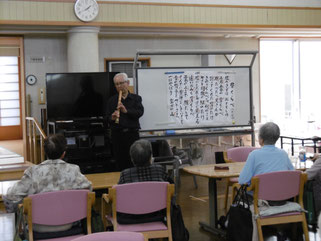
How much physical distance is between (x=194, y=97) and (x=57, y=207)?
3.51 m

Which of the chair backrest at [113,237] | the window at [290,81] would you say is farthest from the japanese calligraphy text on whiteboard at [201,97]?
the window at [290,81]

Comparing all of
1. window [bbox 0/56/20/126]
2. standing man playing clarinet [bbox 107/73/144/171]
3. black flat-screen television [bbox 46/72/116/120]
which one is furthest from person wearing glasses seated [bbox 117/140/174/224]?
Result: window [bbox 0/56/20/126]

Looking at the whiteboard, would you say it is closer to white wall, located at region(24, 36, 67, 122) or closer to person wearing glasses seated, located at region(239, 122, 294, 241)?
person wearing glasses seated, located at region(239, 122, 294, 241)

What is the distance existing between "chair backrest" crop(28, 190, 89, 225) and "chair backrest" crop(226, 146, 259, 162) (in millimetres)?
2542

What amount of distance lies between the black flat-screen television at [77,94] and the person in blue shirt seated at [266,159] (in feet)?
14.5

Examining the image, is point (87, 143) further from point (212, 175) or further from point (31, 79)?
point (212, 175)

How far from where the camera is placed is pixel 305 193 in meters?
4.45

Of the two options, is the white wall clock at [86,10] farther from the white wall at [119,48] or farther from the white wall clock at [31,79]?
the white wall clock at [31,79]

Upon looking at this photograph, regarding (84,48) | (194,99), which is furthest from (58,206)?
(84,48)

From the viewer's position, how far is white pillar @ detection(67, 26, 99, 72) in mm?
8305

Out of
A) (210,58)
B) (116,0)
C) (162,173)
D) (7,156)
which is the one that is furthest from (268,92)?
(162,173)

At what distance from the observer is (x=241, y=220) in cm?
382

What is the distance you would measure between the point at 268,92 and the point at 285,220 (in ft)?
24.4

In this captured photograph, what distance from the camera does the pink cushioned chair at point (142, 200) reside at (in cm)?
335
